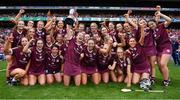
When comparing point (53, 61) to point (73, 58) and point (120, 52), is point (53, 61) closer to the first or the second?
point (73, 58)

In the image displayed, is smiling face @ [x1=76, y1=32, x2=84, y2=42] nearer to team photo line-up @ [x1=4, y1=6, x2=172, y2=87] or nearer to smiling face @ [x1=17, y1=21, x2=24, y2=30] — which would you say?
team photo line-up @ [x1=4, y1=6, x2=172, y2=87]

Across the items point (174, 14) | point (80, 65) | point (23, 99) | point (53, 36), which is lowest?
point (23, 99)

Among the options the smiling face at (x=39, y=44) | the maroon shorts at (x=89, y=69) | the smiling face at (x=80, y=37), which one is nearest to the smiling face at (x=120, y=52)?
the maroon shorts at (x=89, y=69)

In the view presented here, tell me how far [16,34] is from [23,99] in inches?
120

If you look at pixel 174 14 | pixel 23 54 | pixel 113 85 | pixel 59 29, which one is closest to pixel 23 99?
pixel 23 54

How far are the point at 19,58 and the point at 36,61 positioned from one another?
466 millimetres

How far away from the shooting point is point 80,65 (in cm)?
1059

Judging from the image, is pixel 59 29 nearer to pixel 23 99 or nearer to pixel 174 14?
pixel 23 99

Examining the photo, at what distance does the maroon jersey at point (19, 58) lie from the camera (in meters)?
10.3

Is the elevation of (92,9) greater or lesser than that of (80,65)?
greater

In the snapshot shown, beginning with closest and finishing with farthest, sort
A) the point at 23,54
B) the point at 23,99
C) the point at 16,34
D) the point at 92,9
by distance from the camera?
1. the point at 23,99
2. the point at 23,54
3. the point at 16,34
4. the point at 92,9

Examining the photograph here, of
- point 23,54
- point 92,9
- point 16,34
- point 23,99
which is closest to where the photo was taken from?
point 23,99

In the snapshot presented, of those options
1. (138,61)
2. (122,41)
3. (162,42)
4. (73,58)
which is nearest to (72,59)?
(73,58)

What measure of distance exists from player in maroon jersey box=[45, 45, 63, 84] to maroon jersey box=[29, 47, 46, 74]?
0.62ft
